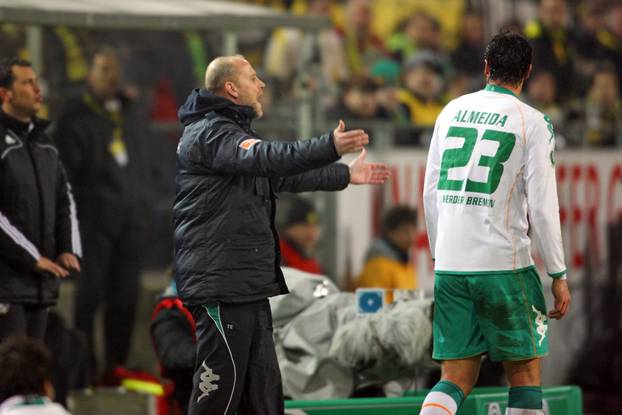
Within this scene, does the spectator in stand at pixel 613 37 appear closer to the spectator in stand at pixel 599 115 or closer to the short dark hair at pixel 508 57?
the spectator in stand at pixel 599 115

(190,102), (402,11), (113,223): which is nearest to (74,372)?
(113,223)

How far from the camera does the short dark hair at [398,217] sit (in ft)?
33.7

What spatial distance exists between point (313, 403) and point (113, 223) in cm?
379

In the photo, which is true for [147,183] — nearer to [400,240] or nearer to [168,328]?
→ [400,240]

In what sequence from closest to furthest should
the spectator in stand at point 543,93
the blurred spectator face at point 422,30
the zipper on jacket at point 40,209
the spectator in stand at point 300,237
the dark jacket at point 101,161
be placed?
the zipper on jacket at point 40,209, the spectator in stand at point 300,237, the dark jacket at point 101,161, the spectator in stand at point 543,93, the blurred spectator face at point 422,30

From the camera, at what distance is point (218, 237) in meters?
5.81

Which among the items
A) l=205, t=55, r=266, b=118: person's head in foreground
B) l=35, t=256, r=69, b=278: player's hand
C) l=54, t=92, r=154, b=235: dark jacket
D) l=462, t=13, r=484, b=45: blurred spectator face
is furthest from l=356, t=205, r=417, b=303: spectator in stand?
l=462, t=13, r=484, b=45: blurred spectator face

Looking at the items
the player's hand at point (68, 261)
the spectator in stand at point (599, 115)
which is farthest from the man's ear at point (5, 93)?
the spectator in stand at point (599, 115)

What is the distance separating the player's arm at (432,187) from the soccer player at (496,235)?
30 mm

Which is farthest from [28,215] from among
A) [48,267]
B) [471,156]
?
[471,156]

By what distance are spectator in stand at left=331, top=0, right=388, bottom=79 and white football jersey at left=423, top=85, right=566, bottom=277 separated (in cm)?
808

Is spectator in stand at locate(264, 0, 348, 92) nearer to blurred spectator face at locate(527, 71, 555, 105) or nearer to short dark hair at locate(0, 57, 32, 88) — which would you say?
blurred spectator face at locate(527, 71, 555, 105)

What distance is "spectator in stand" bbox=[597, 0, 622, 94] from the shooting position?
1537 cm

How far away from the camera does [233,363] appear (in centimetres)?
583
